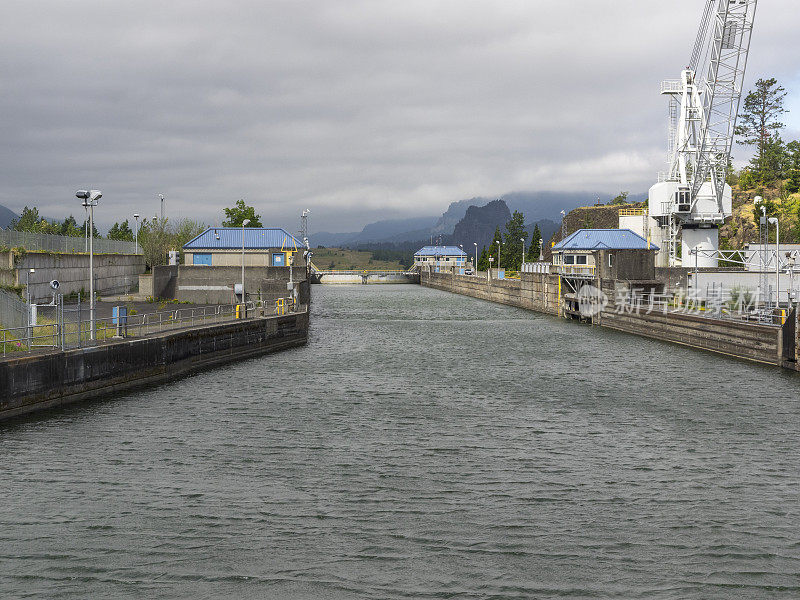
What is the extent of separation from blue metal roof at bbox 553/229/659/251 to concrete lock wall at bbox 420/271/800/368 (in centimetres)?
1031

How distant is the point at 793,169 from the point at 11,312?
13654cm

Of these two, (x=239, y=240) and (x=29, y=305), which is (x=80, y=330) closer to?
(x=29, y=305)

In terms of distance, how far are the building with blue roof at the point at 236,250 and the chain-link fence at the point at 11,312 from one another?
63.2 meters

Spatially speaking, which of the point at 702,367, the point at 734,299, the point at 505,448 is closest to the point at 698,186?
the point at 734,299

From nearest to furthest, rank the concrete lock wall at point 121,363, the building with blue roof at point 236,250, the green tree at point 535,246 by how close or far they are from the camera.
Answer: the concrete lock wall at point 121,363 → the building with blue roof at point 236,250 → the green tree at point 535,246

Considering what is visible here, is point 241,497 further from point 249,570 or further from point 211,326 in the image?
point 211,326

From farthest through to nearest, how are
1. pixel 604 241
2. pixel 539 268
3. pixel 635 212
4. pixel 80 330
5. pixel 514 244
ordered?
pixel 514 244 → pixel 635 212 → pixel 604 241 → pixel 539 268 → pixel 80 330

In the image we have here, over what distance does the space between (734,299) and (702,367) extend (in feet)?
78.1

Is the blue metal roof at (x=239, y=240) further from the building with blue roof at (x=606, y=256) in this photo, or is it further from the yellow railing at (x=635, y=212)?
the yellow railing at (x=635, y=212)

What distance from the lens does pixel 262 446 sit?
84.1ft

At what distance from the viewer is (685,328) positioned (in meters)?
55.0

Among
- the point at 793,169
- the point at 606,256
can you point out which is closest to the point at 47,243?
the point at 606,256

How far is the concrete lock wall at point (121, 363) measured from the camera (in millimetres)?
28219

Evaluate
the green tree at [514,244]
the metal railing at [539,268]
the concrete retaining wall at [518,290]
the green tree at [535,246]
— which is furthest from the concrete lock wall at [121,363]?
the green tree at [535,246]
